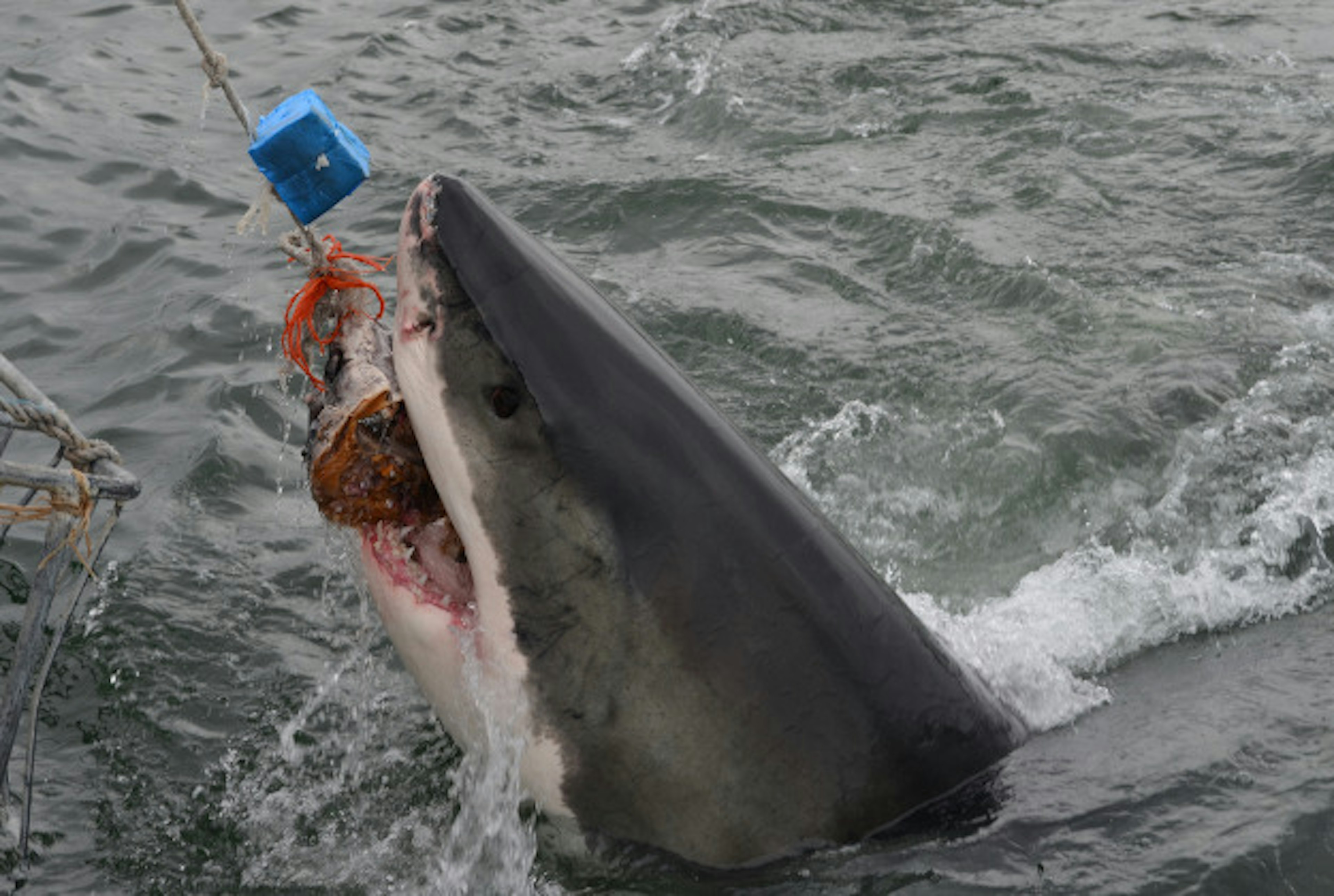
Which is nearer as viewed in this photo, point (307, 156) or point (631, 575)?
point (631, 575)

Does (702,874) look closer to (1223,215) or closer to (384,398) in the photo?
(384,398)

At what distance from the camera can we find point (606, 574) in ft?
10.1

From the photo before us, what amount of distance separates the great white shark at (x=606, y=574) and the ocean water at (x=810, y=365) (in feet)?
0.54

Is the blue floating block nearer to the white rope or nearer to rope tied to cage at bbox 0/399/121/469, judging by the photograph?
the white rope

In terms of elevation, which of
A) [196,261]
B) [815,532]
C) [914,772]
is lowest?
[196,261]

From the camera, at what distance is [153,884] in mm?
3652

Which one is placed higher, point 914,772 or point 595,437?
point 595,437

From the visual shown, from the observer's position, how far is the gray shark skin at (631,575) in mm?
3045

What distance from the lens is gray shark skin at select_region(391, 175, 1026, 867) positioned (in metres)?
3.04

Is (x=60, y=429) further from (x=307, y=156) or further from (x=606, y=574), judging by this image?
(x=606, y=574)

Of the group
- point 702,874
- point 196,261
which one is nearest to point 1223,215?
point 196,261

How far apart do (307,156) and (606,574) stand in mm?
1024

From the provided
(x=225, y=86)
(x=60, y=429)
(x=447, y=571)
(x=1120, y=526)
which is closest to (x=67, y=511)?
(x=60, y=429)

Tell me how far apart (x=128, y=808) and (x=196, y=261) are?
152 inches
